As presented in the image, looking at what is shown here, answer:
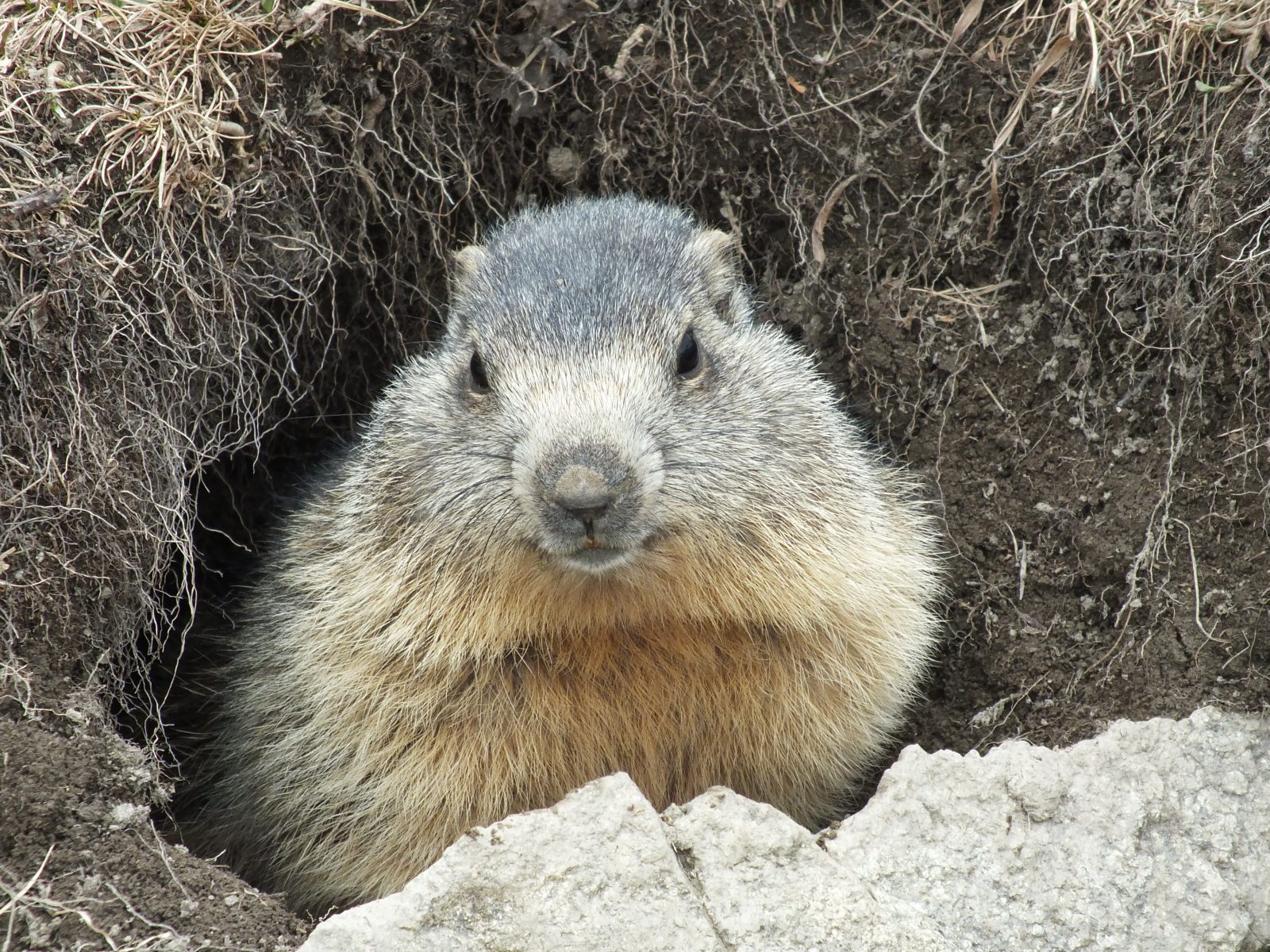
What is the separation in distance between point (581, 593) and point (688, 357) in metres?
0.91

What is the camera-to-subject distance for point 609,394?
3.85 m

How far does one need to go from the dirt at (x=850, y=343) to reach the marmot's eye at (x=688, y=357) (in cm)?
126

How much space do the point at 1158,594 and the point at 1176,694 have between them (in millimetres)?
392

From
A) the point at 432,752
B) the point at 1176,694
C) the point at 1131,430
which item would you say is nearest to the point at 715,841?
the point at 432,752

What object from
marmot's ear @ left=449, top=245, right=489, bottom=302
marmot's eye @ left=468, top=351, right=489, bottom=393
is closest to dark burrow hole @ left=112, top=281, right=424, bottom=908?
marmot's ear @ left=449, top=245, right=489, bottom=302

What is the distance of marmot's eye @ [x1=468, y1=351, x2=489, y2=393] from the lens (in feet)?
14.2

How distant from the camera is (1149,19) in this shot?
4531 millimetres

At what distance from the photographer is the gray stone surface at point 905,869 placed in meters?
3.37

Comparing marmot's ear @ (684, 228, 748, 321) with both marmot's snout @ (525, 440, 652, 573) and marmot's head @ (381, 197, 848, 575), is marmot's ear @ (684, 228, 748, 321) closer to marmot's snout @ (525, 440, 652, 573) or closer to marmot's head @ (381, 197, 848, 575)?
marmot's head @ (381, 197, 848, 575)

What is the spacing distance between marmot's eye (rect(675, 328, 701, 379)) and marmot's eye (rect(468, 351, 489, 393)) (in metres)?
0.67

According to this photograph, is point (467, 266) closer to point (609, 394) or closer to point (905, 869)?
point (609, 394)

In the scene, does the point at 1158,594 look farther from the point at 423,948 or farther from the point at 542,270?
the point at 423,948

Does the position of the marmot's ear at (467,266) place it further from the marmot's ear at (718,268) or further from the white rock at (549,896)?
the white rock at (549,896)

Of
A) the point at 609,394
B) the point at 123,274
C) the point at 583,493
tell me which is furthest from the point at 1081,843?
the point at 123,274
